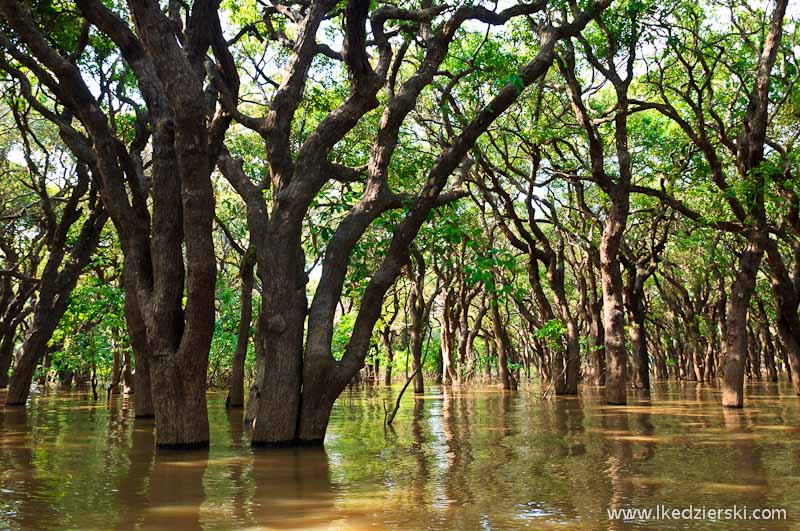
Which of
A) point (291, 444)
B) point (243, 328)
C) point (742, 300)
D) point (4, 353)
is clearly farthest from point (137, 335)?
point (4, 353)

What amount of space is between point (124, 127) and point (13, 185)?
11.3 meters

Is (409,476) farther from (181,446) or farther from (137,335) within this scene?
(137,335)

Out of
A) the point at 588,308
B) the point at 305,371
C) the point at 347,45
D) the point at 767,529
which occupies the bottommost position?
the point at 767,529

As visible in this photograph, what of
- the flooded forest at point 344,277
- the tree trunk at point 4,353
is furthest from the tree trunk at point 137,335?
the tree trunk at point 4,353

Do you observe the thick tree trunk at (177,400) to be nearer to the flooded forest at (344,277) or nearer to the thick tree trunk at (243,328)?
the flooded forest at (344,277)

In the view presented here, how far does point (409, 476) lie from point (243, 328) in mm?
10571

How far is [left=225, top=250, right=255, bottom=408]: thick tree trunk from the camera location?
14323 mm

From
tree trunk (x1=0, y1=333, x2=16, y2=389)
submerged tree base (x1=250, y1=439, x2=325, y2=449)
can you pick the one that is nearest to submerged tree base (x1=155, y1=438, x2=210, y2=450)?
submerged tree base (x1=250, y1=439, x2=325, y2=449)

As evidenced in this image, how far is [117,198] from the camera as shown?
10531 mm

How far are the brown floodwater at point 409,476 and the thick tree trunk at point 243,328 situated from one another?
3250 mm

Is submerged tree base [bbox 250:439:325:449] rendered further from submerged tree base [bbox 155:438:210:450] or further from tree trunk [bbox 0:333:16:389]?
tree trunk [bbox 0:333:16:389]

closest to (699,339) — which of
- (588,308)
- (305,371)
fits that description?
(588,308)

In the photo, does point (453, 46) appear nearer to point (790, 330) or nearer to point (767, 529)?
point (790, 330)

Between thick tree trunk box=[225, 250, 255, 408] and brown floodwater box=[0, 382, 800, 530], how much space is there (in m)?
3.25
